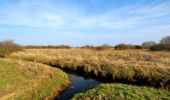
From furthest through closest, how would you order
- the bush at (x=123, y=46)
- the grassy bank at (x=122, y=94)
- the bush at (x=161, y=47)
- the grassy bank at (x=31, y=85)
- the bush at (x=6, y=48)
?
the bush at (x=123, y=46) → the bush at (x=161, y=47) → the bush at (x=6, y=48) → the grassy bank at (x=31, y=85) → the grassy bank at (x=122, y=94)

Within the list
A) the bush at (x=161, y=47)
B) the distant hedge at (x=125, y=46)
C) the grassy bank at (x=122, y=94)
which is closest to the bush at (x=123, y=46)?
the distant hedge at (x=125, y=46)

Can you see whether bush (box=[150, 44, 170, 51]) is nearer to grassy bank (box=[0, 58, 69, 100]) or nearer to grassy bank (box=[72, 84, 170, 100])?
grassy bank (box=[0, 58, 69, 100])

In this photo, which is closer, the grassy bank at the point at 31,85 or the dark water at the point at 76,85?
the grassy bank at the point at 31,85

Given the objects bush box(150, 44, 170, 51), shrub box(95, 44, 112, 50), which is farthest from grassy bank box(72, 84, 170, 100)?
shrub box(95, 44, 112, 50)

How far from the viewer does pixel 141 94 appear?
13.9m

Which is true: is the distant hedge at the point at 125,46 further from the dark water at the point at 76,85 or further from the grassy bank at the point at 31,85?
the grassy bank at the point at 31,85

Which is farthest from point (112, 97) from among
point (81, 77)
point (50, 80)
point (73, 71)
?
point (73, 71)

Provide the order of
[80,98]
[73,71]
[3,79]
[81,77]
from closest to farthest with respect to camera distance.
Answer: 1. [80,98]
2. [3,79]
3. [81,77]
4. [73,71]

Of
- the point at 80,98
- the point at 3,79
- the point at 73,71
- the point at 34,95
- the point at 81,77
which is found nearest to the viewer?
the point at 80,98

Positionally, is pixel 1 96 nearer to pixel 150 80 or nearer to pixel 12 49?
pixel 150 80

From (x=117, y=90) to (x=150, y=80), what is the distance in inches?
206

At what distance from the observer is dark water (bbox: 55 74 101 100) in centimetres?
1839

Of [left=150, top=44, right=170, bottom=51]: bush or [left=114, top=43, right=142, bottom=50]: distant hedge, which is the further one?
[left=114, top=43, right=142, bottom=50]: distant hedge

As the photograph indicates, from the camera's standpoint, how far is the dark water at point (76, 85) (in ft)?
60.3
